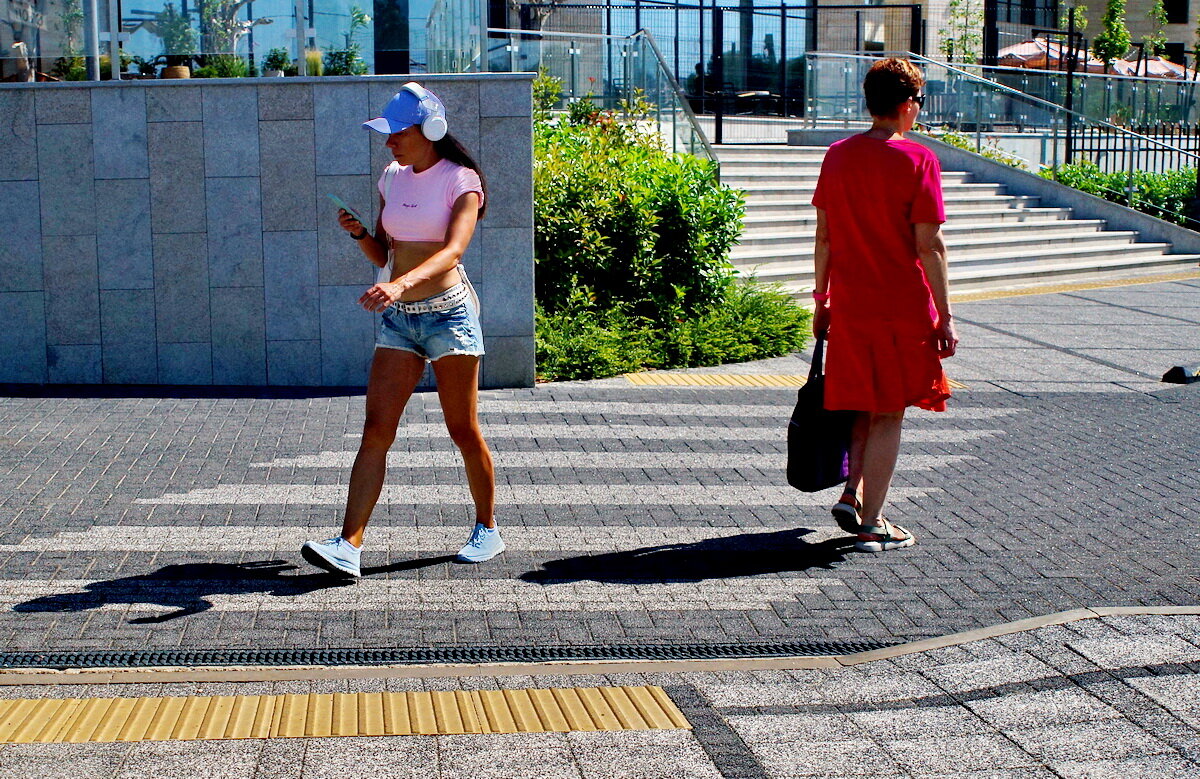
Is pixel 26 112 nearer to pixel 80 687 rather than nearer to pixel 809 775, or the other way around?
pixel 80 687

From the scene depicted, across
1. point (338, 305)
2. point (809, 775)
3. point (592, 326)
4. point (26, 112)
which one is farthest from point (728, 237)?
point (809, 775)

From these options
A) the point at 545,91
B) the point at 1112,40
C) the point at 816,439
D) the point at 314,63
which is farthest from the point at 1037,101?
the point at 1112,40

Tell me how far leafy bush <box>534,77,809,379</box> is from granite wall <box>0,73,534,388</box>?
3.22ft

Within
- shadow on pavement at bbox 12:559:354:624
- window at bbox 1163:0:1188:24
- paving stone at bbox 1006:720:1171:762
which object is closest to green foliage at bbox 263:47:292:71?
shadow on pavement at bbox 12:559:354:624

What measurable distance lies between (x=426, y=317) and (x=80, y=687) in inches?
71.0

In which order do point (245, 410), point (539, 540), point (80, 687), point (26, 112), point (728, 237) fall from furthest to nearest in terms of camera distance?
1. point (728, 237)
2. point (26, 112)
3. point (245, 410)
4. point (539, 540)
5. point (80, 687)

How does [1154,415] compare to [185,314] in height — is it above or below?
below

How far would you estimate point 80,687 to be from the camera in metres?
4.16

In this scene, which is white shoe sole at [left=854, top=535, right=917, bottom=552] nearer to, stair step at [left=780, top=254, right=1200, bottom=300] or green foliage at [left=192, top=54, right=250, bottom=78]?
green foliage at [left=192, top=54, right=250, bottom=78]

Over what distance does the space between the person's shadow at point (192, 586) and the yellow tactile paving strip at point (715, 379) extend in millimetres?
4518

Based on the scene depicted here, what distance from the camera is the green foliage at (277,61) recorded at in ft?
31.2

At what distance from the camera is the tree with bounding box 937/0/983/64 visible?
32.7 meters

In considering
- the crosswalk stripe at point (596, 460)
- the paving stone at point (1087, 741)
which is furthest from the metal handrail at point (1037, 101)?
the paving stone at point (1087, 741)

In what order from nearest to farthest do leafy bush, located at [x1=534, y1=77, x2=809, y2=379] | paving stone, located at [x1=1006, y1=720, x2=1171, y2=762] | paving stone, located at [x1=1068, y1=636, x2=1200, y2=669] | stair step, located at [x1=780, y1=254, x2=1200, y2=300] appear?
paving stone, located at [x1=1006, y1=720, x2=1171, y2=762] < paving stone, located at [x1=1068, y1=636, x2=1200, y2=669] < leafy bush, located at [x1=534, y1=77, x2=809, y2=379] < stair step, located at [x1=780, y1=254, x2=1200, y2=300]
